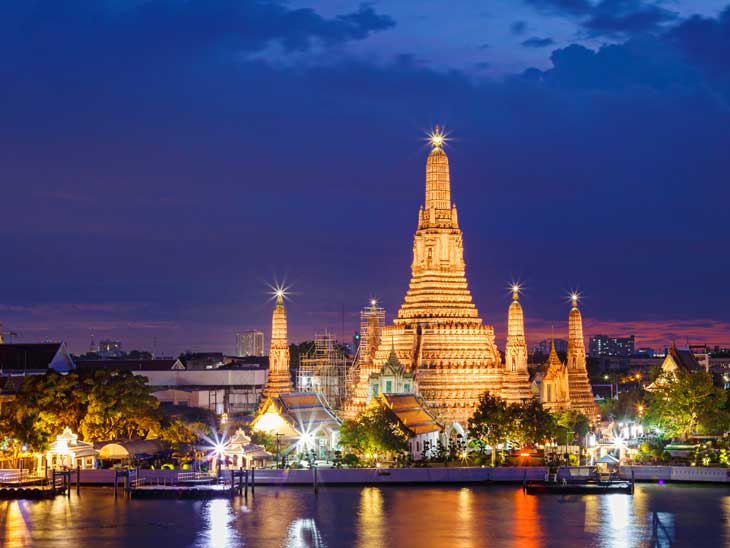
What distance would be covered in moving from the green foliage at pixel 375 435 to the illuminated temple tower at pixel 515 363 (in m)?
12.8

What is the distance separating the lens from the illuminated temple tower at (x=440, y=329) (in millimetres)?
92625

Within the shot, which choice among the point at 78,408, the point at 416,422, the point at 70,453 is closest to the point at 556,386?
the point at 416,422

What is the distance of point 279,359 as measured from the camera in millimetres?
98062

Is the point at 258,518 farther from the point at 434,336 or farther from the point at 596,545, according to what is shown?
the point at 434,336

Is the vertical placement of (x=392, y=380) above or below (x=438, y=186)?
below

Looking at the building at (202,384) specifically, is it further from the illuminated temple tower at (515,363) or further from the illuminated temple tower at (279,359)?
the illuminated temple tower at (515,363)

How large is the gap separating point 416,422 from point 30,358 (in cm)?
3581

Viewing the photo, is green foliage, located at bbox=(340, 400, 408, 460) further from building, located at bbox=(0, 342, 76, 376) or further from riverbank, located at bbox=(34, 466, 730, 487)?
building, located at bbox=(0, 342, 76, 376)

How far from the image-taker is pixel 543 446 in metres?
89.1

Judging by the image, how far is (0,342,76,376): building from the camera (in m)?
103

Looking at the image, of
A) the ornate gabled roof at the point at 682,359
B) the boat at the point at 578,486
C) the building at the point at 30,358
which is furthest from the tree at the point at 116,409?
the ornate gabled roof at the point at 682,359

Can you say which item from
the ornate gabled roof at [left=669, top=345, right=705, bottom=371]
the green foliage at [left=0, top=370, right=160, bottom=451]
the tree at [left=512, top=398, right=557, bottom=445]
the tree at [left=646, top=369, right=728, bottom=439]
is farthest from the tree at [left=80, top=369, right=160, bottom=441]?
the ornate gabled roof at [left=669, top=345, right=705, bottom=371]

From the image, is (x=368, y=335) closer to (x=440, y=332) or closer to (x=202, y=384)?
(x=440, y=332)

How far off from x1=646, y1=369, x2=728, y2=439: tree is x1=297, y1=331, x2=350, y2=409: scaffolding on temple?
27.0 metres
